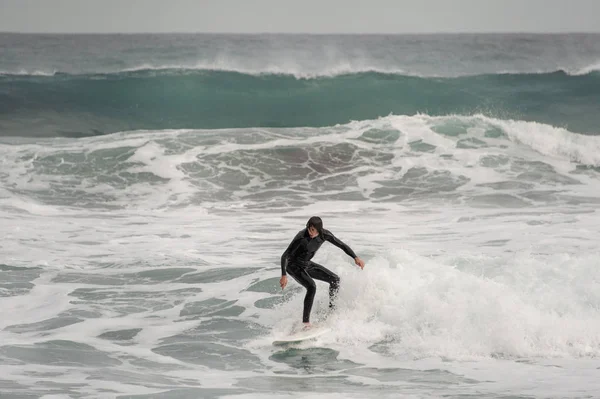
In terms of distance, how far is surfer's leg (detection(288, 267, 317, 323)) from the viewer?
761 centimetres

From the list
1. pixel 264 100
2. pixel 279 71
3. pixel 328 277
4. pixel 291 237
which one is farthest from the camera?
pixel 279 71

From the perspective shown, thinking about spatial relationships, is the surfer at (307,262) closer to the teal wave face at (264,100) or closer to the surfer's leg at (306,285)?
the surfer's leg at (306,285)

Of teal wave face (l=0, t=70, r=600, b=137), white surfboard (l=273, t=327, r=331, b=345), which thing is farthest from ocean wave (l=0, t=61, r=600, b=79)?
white surfboard (l=273, t=327, r=331, b=345)

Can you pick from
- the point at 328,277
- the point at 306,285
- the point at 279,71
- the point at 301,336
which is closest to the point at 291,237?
the point at 328,277

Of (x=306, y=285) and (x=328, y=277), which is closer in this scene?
(x=306, y=285)

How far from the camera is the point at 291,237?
498 inches

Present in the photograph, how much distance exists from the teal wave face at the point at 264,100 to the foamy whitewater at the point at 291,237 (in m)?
0.12

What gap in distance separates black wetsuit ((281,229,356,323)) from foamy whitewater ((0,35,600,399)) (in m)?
0.30

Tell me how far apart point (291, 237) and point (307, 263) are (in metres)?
4.95

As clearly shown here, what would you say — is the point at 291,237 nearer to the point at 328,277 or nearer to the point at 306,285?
the point at 328,277

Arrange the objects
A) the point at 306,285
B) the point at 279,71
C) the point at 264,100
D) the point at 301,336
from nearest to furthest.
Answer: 1. the point at 301,336
2. the point at 306,285
3. the point at 264,100
4. the point at 279,71

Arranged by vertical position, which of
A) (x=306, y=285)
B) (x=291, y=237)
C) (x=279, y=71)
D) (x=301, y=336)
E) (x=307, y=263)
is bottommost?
(x=301, y=336)

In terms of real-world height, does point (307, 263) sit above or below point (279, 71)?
below

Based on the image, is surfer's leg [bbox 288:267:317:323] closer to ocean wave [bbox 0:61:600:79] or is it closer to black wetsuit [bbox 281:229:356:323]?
black wetsuit [bbox 281:229:356:323]
